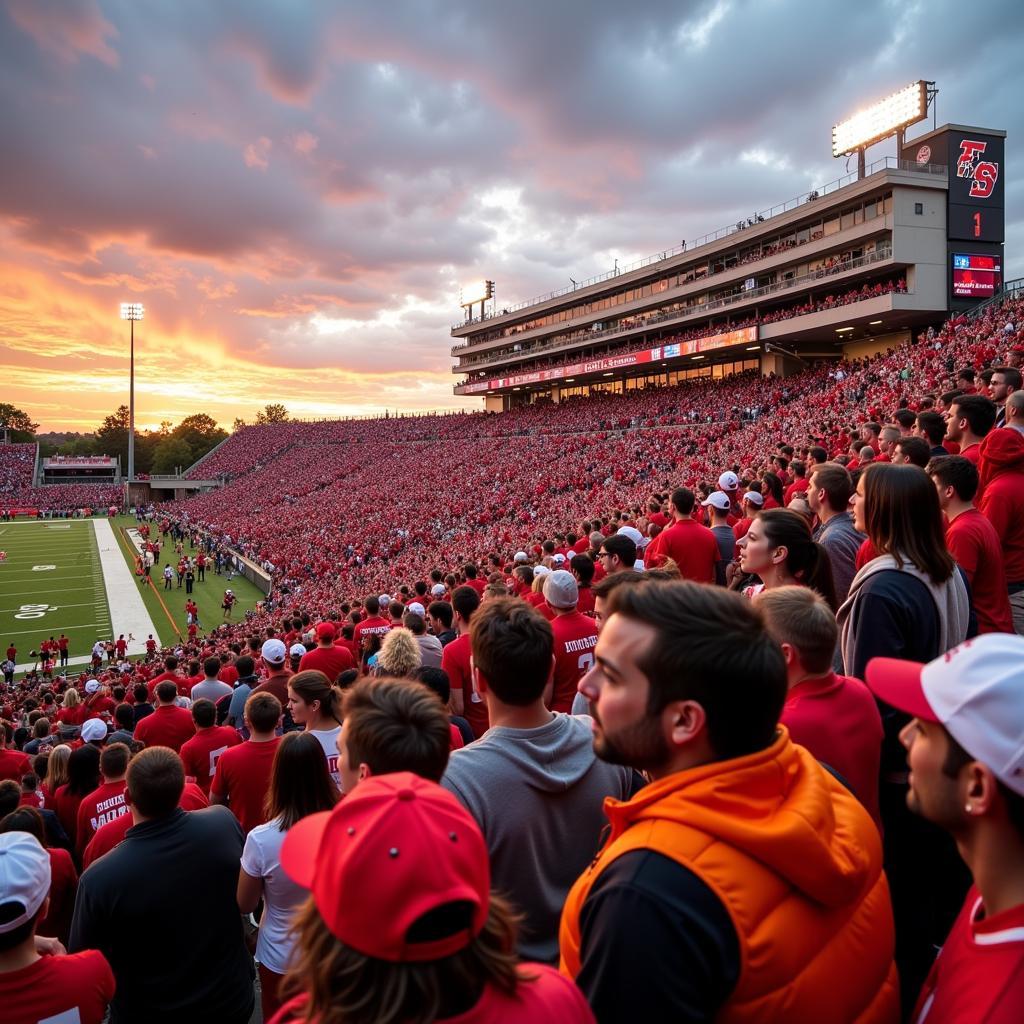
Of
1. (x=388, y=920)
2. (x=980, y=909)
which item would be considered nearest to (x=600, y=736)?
(x=388, y=920)

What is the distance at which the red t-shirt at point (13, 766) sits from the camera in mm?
6379

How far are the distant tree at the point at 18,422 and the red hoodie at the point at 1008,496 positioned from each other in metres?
138

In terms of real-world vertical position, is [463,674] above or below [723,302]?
below

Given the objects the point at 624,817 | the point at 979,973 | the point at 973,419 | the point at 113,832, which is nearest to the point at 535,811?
the point at 624,817

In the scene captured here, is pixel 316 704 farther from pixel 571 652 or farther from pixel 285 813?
pixel 571 652

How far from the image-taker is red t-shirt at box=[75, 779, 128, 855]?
4508 millimetres

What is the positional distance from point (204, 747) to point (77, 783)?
87 centimetres

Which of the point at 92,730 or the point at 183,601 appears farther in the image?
the point at 183,601

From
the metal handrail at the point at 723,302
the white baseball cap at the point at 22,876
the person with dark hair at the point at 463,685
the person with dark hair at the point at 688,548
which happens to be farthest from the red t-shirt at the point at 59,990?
the metal handrail at the point at 723,302

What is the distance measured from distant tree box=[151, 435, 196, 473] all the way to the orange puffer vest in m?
116

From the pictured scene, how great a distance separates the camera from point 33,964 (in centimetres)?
247

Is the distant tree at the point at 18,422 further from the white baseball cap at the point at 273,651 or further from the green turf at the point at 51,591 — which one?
the white baseball cap at the point at 273,651

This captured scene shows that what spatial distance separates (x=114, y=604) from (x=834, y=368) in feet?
113

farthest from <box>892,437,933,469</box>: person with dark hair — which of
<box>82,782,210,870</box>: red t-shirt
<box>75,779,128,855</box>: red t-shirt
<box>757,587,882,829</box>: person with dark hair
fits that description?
<box>75,779,128,855</box>: red t-shirt
